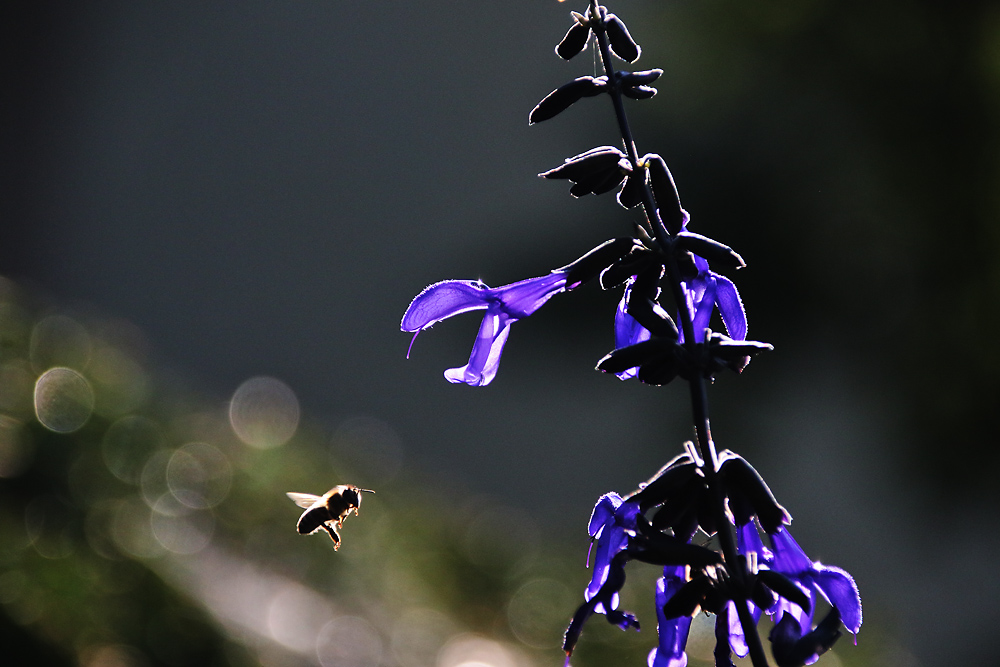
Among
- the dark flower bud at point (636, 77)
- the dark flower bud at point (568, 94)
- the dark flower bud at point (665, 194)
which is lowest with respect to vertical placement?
the dark flower bud at point (665, 194)

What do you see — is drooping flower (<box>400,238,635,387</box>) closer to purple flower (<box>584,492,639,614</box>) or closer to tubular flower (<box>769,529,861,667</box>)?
purple flower (<box>584,492,639,614</box>)

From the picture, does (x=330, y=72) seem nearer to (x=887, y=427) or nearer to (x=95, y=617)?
(x=887, y=427)

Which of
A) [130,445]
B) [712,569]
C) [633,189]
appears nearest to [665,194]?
[633,189]

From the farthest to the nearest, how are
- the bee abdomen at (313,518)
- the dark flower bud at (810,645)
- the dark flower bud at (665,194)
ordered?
the bee abdomen at (313,518) → the dark flower bud at (665,194) → the dark flower bud at (810,645)

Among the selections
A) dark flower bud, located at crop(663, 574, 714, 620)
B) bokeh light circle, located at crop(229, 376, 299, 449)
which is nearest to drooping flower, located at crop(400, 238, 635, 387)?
dark flower bud, located at crop(663, 574, 714, 620)

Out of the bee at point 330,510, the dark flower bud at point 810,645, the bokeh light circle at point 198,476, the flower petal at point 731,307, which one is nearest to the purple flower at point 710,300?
the flower petal at point 731,307

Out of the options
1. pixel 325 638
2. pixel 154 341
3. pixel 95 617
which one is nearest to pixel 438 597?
pixel 325 638

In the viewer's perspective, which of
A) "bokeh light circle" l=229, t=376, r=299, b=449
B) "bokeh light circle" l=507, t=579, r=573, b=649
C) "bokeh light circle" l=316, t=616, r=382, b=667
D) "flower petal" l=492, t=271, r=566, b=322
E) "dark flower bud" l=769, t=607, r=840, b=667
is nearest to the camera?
"dark flower bud" l=769, t=607, r=840, b=667

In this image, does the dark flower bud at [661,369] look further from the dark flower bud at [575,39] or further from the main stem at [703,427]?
the dark flower bud at [575,39]
